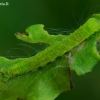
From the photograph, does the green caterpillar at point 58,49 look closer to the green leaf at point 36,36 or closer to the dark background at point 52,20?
the green leaf at point 36,36

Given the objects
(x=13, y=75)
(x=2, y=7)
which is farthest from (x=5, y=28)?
(x=13, y=75)

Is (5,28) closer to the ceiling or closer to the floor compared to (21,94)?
closer to the ceiling

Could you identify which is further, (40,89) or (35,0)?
(35,0)

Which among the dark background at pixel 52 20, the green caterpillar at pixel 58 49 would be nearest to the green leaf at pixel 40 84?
the green caterpillar at pixel 58 49

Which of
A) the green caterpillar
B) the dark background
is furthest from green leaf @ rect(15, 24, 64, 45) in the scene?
the dark background

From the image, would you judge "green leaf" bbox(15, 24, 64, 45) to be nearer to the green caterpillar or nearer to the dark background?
the green caterpillar

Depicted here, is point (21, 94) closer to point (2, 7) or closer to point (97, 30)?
point (97, 30)
